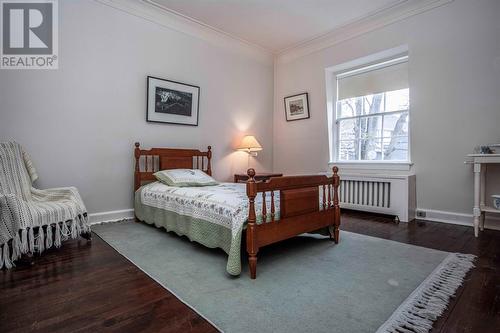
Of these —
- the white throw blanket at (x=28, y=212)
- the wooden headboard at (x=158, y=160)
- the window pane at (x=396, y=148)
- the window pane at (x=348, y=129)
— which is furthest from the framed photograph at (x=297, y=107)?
the white throw blanket at (x=28, y=212)

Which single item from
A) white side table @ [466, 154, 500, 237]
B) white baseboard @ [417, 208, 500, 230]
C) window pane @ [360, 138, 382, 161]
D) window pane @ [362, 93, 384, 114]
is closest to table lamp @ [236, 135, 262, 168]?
window pane @ [360, 138, 382, 161]

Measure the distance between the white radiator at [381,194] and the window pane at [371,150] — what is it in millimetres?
445

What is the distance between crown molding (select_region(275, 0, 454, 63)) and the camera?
340 centimetres

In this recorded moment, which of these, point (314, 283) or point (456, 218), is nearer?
point (314, 283)

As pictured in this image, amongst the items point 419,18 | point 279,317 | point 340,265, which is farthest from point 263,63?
point 279,317

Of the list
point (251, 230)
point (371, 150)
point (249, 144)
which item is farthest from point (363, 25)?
point (251, 230)

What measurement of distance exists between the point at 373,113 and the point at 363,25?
1.27 meters

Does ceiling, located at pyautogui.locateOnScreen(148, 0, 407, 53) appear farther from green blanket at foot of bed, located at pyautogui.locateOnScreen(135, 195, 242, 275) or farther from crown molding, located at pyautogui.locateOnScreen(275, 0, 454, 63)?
green blanket at foot of bed, located at pyautogui.locateOnScreen(135, 195, 242, 275)

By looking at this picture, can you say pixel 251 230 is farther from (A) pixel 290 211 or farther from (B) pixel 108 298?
(B) pixel 108 298

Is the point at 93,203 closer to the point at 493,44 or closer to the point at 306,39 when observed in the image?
the point at 306,39

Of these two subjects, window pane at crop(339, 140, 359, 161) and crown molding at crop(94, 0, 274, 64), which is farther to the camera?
window pane at crop(339, 140, 359, 161)

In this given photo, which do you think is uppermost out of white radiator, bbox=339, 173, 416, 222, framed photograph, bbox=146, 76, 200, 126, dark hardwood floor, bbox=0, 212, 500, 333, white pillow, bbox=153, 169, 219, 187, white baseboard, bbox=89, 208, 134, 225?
framed photograph, bbox=146, 76, 200, 126

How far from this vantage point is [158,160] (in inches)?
145

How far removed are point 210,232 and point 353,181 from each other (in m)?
2.59
